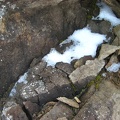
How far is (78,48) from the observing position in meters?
6.80

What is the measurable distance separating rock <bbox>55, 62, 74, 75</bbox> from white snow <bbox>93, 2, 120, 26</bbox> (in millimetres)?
1717

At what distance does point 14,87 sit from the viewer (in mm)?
6508

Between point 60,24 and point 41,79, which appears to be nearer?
point 41,79

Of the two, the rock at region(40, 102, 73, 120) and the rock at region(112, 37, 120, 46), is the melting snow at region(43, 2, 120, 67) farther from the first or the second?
the rock at region(40, 102, 73, 120)

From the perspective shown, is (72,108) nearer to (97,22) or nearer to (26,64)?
(26,64)

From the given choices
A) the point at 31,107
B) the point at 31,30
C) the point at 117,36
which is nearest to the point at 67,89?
the point at 31,107

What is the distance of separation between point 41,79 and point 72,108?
3.61ft

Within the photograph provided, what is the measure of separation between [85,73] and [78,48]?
0.86m

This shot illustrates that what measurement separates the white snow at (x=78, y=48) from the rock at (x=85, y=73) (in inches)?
16.4

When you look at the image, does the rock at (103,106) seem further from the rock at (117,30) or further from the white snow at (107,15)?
the white snow at (107,15)

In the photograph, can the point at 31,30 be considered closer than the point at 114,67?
No

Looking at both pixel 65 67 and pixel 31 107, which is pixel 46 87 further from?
pixel 65 67

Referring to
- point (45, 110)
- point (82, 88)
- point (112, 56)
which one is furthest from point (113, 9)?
point (45, 110)

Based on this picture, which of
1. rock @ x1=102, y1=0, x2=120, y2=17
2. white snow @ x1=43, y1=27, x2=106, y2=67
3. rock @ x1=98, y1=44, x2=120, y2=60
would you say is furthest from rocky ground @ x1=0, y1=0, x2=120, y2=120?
rock @ x1=102, y1=0, x2=120, y2=17
